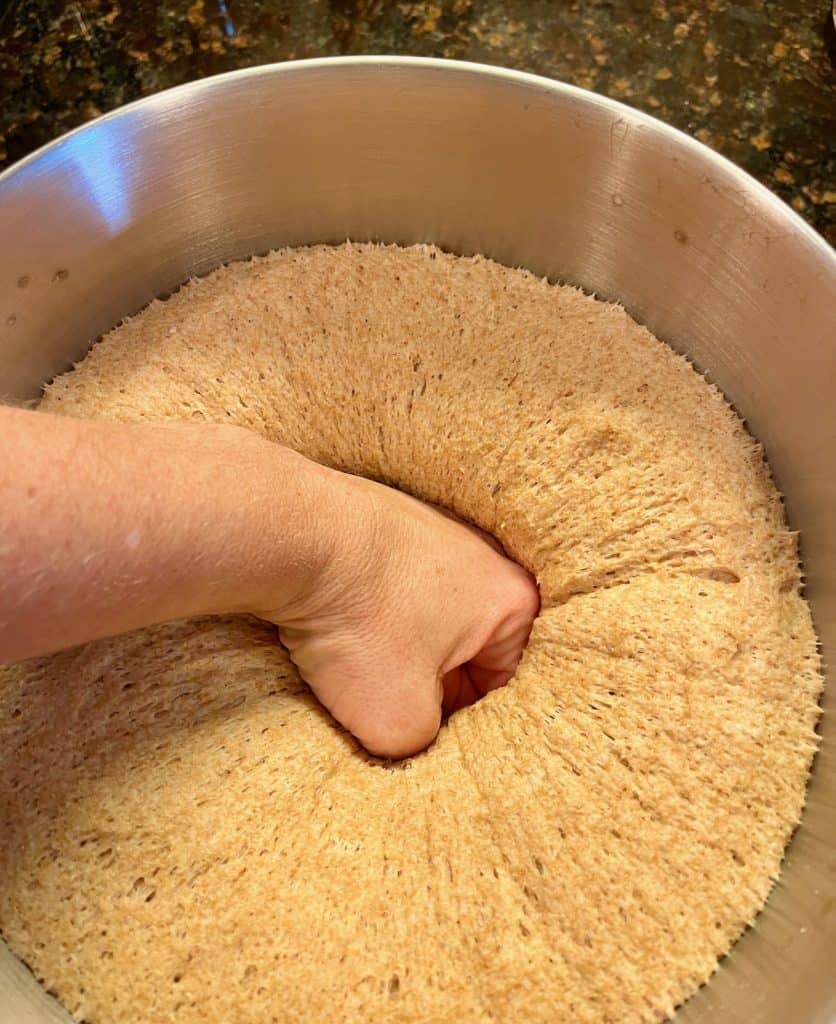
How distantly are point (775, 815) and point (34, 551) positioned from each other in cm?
58

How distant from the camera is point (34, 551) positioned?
469 millimetres

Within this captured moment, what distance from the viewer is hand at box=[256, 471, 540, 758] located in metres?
0.70

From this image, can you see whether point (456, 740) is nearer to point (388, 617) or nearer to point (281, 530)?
point (388, 617)

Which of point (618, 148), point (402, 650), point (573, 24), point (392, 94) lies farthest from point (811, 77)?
point (402, 650)

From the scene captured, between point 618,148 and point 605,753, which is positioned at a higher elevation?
point 618,148

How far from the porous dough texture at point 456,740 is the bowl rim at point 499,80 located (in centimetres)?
16

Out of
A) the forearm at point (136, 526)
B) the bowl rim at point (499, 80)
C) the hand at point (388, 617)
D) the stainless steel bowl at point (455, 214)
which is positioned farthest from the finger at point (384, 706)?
the bowl rim at point (499, 80)

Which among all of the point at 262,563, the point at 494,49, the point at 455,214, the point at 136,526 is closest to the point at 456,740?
the point at 262,563

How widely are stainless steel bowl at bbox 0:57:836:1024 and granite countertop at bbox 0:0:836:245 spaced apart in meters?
0.24

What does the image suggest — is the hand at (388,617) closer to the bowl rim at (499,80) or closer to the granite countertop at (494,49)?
the bowl rim at (499,80)

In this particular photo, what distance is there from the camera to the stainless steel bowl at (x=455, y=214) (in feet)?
2.46

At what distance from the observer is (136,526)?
0.52 m

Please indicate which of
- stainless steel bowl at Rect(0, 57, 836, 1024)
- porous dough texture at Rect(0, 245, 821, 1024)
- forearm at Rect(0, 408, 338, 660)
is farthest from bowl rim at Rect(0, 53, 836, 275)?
forearm at Rect(0, 408, 338, 660)

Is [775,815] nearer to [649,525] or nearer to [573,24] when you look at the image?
[649,525]
